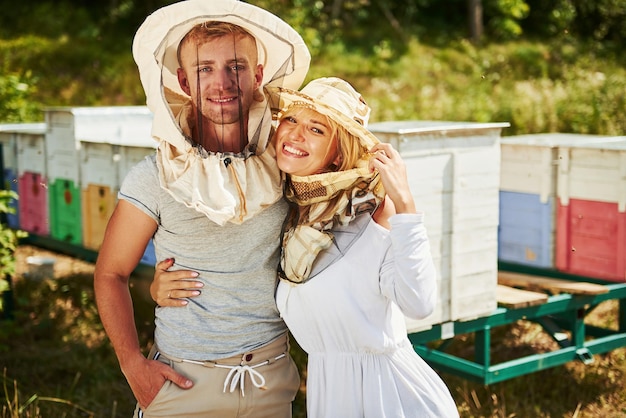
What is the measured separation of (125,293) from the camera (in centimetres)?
258

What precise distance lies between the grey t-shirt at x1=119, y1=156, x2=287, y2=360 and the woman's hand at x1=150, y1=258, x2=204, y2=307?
2 cm

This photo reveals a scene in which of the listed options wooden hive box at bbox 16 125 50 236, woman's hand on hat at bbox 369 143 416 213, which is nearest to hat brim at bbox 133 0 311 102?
woman's hand on hat at bbox 369 143 416 213

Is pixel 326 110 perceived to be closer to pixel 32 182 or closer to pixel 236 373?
pixel 236 373

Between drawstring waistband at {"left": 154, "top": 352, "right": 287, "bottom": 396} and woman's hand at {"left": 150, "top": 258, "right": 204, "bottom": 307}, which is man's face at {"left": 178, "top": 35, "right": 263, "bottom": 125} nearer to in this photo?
woman's hand at {"left": 150, "top": 258, "right": 204, "bottom": 307}

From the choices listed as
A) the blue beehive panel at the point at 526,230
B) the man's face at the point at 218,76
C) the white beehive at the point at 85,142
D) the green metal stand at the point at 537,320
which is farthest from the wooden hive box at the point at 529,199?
the man's face at the point at 218,76

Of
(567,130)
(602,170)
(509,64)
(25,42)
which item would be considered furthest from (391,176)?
(509,64)

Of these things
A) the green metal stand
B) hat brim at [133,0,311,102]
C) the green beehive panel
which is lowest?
the green metal stand

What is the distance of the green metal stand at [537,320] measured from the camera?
13.8 feet

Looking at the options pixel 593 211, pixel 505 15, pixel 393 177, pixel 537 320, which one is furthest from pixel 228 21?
pixel 505 15

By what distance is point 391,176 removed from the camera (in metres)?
2.36

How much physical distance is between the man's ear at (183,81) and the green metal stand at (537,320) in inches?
75.3

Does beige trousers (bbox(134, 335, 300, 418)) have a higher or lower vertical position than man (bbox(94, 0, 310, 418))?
lower

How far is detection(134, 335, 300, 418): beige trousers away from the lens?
2514mm

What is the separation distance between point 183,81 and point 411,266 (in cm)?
90
